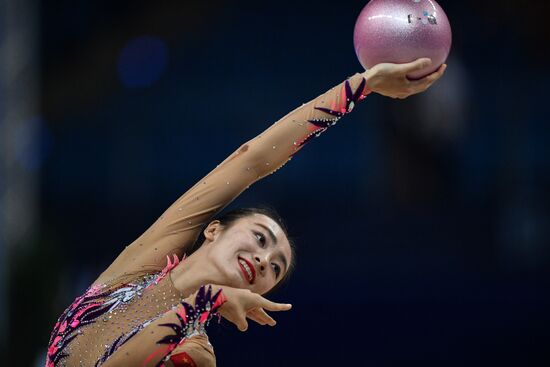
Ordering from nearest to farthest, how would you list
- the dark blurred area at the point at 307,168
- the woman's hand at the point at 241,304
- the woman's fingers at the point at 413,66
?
the woman's hand at the point at 241,304, the woman's fingers at the point at 413,66, the dark blurred area at the point at 307,168

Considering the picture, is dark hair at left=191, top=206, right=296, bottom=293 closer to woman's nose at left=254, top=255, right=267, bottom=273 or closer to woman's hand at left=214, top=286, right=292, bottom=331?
woman's nose at left=254, top=255, right=267, bottom=273

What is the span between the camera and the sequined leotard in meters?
2.16

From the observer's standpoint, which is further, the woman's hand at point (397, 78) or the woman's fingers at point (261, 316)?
the woman's fingers at point (261, 316)

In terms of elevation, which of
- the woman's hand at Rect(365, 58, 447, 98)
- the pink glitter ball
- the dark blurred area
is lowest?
the dark blurred area

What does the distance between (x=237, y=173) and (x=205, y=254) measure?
211mm

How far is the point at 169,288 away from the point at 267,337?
1.70 metres

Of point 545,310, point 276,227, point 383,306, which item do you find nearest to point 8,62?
point 383,306

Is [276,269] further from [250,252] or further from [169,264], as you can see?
[169,264]

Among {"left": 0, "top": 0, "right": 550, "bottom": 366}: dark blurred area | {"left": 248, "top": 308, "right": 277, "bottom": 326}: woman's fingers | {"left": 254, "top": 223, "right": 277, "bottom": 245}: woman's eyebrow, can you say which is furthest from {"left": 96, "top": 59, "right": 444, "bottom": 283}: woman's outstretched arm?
{"left": 0, "top": 0, "right": 550, "bottom": 366}: dark blurred area

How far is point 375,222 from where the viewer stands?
4426mm

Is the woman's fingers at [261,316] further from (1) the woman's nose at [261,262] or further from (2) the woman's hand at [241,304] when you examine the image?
(2) the woman's hand at [241,304]

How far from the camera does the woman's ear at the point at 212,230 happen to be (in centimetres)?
228

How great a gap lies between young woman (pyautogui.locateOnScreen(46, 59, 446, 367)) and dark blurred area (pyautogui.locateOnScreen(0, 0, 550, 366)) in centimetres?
Result: 135

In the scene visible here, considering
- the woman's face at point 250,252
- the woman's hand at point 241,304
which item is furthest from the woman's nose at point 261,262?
the woman's hand at point 241,304
